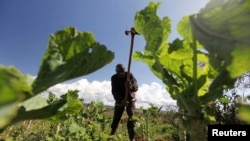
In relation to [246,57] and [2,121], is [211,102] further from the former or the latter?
[2,121]

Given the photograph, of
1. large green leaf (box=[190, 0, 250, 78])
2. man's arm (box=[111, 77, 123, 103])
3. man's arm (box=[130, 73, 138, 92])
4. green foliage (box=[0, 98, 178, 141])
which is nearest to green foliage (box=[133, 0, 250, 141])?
large green leaf (box=[190, 0, 250, 78])

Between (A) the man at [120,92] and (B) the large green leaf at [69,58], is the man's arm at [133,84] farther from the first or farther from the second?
(B) the large green leaf at [69,58]

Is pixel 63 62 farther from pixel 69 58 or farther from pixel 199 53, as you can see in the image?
pixel 199 53

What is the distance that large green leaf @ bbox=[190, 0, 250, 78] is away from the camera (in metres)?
0.61

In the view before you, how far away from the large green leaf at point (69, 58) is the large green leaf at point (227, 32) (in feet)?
1.09

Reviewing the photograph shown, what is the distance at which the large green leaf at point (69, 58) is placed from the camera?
861mm

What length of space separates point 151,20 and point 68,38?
20.5 inches

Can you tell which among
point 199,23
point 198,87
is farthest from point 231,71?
point 198,87

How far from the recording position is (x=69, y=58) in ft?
3.21

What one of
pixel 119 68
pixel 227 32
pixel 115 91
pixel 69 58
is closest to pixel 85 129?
pixel 115 91

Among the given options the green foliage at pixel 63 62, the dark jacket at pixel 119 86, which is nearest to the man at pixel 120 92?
the dark jacket at pixel 119 86

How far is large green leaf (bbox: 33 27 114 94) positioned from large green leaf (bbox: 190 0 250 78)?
0.33 metres

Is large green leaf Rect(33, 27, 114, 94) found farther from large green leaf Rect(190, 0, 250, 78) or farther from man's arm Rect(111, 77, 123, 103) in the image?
man's arm Rect(111, 77, 123, 103)

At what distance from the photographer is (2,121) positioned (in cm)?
33
